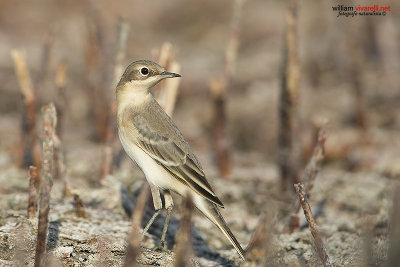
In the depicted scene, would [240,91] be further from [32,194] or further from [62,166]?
[32,194]

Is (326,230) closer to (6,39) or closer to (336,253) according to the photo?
(336,253)

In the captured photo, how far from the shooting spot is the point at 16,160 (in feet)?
30.9

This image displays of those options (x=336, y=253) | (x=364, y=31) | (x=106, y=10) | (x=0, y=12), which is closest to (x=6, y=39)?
(x=0, y=12)

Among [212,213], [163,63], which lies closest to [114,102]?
[163,63]

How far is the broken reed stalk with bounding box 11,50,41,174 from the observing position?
28.9 ft

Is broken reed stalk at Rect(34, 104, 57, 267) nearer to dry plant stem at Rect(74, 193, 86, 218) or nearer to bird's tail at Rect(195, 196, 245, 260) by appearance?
dry plant stem at Rect(74, 193, 86, 218)

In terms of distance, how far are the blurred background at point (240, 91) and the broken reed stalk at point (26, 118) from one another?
22 cm

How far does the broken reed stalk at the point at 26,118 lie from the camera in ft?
28.9

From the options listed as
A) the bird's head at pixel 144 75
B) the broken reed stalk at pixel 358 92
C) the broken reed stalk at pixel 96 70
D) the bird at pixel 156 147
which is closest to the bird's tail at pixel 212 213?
the bird at pixel 156 147

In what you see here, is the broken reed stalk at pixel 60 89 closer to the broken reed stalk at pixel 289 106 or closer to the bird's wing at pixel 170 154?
the bird's wing at pixel 170 154

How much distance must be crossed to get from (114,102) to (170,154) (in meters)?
2.23

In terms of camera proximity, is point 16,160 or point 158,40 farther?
point 158,40

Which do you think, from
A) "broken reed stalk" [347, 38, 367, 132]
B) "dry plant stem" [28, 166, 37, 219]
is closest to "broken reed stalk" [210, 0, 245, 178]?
"broken reed stalk" [347, 38, 367, 132]

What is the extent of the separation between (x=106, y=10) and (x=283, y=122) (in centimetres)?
1227
